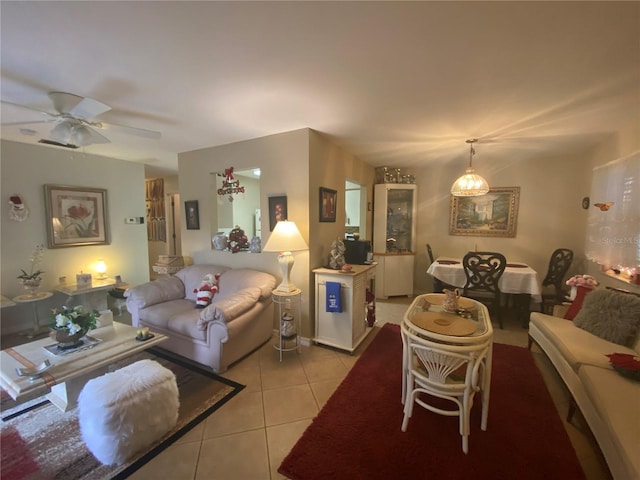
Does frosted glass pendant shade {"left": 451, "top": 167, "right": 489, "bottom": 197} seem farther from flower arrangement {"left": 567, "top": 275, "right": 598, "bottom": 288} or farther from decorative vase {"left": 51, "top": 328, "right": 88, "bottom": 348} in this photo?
decorative vase {"left": 51, "top": 328, "right": 88, "bottom": 348}

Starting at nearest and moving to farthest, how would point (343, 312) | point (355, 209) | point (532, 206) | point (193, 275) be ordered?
point (343, 312)
point (193, 275)
point (532, 206)
point (355, 209)

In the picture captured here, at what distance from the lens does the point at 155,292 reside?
9.95ft

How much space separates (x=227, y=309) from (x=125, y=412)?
956mm

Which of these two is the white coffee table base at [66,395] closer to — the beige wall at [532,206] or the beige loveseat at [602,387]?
the beige loveseat at [602,387]

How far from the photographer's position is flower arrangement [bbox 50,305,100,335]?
197cm

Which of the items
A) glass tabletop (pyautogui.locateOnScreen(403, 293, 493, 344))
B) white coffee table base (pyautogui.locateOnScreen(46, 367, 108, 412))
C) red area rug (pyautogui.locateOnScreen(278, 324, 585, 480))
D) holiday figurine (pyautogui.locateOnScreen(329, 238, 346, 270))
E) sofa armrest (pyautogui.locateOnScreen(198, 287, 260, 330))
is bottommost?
red area rug (pyautogui.locateOnScreen(278, 324, 585, 480))

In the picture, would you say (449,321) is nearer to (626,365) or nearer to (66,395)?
(626,365)

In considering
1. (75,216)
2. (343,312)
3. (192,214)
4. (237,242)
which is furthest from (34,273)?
(343,312)

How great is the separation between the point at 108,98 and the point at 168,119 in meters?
0.49

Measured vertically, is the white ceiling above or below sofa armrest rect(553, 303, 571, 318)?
above

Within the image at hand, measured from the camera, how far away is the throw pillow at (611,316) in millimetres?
2010

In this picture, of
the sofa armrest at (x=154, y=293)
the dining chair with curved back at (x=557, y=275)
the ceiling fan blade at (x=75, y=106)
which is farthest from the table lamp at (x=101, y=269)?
the dining chair with curved back at (x=557, y=275)

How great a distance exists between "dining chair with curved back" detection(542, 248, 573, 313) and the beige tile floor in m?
1.25

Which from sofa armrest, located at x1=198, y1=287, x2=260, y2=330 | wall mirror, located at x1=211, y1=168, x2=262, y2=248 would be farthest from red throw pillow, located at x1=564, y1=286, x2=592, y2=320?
wall mirror, located at x1=211, y1=168, x2=262, y2=248
